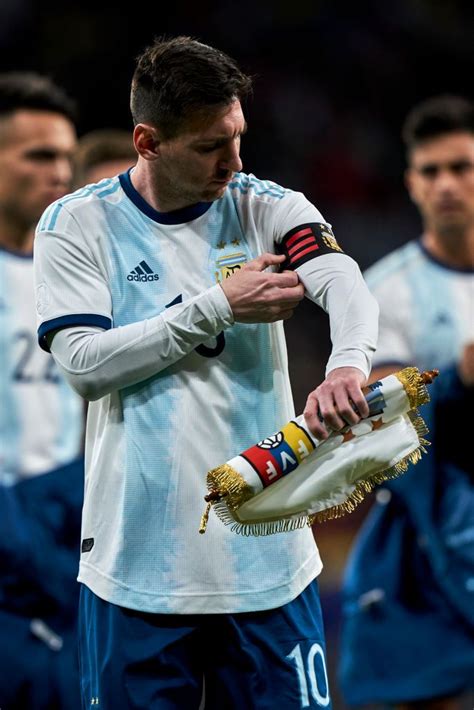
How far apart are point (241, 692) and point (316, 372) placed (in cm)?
499

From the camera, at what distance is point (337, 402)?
95.7 inches

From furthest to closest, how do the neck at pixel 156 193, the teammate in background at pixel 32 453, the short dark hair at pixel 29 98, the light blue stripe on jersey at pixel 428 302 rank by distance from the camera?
the short dark hair at pixel 29 98 < the light blue stripe on jersey at pixel 428 302 < the teammate in background at pixel 32 453 < the neck at pixel 156 193

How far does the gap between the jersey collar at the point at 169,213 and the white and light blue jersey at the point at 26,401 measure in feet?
8.70

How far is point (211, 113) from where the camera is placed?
2.62m

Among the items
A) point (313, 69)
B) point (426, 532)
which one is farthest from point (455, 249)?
point (313, 69)

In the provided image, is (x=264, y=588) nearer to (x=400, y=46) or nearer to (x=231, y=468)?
(x=231, y=468)

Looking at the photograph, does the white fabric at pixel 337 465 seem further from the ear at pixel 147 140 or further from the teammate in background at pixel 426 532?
the teammate in background at pixel 426 532

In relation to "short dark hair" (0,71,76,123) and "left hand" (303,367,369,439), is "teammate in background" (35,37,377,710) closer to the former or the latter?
"left hand" (303,367,369,439)

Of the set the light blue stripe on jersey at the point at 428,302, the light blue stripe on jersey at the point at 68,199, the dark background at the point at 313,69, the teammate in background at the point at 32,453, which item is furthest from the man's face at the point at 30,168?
the dark background at the point at 313,69

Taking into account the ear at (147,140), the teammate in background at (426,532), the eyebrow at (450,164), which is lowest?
the teammate in background at (426,532)

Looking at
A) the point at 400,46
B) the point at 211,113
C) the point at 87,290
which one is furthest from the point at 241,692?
the point at 400,46

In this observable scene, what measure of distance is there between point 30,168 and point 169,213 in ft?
9.54

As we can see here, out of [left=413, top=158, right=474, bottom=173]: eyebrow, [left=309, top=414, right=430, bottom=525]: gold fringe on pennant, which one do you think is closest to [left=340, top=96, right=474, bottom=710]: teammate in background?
[left=413, top=158, right=474, bottom=173]: eyebrow

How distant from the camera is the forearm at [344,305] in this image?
2516 millimetres
